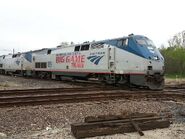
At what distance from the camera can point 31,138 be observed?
7004 mm

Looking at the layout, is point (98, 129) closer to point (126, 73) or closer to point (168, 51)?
point (126, 73)

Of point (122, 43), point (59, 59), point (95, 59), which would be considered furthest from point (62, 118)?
point (59, 59)

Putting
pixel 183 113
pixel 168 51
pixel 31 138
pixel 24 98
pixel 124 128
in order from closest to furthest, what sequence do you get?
1. pixel 31 138
2. pixel 124 128
3. pixel 183 113
4. pixel 24 98
5. pixel 168 51

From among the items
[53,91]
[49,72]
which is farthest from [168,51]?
[53,91]

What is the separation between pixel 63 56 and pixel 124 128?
19134 millimetres

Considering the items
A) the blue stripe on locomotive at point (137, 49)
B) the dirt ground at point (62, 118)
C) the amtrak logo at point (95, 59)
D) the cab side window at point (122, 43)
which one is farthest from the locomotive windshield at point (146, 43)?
the dirt ground at point (62, 118)

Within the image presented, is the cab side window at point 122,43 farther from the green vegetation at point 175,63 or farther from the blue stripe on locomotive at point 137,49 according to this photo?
the green vegetation at point 175,63

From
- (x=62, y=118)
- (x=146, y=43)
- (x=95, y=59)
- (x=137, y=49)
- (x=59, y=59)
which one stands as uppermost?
(x=146, y=43)

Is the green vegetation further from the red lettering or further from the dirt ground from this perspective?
the dirt ground

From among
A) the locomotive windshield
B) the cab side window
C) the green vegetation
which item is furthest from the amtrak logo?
the green vegetation

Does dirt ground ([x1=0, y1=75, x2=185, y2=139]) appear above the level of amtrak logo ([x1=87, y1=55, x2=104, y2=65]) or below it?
below

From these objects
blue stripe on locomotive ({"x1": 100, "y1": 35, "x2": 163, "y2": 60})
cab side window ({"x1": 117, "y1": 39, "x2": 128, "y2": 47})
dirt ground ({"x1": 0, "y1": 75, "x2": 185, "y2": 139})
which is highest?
cab side window ({"x1": 117, "y1": 39, "x2": 128, "y2": 47})

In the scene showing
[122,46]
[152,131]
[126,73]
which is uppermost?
[122,46]

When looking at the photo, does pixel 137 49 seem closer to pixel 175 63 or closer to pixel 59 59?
pixel 59 59
